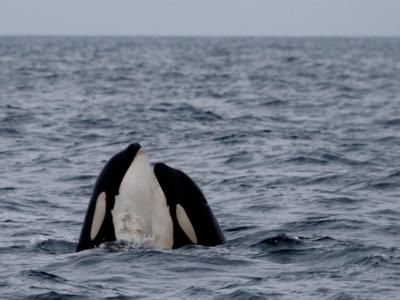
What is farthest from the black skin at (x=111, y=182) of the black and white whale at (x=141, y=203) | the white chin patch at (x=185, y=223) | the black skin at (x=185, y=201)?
the white chin patch at (x=185, y=223)

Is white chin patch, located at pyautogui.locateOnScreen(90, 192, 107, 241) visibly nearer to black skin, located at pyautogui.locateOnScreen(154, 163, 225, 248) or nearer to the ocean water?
the ocean water

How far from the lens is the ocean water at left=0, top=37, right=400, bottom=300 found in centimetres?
1125

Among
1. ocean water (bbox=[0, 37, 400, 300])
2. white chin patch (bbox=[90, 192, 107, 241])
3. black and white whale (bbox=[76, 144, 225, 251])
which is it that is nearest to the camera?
ocean water (bbox=[0, 37, 400, 300])

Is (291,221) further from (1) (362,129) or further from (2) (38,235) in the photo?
(1) (362,129)

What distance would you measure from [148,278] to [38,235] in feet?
10.3

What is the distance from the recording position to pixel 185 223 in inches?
457

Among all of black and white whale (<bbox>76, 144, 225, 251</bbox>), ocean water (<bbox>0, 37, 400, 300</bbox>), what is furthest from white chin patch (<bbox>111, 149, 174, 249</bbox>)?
ocean water (<bbox>0, 37, 400, 300</bbox>)

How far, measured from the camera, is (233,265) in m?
11.9

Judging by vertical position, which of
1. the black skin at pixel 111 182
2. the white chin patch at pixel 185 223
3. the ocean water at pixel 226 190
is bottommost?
the ocean water at pixel 226 190

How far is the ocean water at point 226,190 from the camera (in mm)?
11250

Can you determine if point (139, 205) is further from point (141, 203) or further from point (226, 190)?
point (226, 190)

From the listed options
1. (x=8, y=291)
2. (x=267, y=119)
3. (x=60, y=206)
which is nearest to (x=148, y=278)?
(x=8, y=291)

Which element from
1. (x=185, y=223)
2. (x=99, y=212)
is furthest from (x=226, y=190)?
(x=99, y=212)

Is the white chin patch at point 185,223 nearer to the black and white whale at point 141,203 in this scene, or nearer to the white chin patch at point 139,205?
the black and white whale at point 141,203
